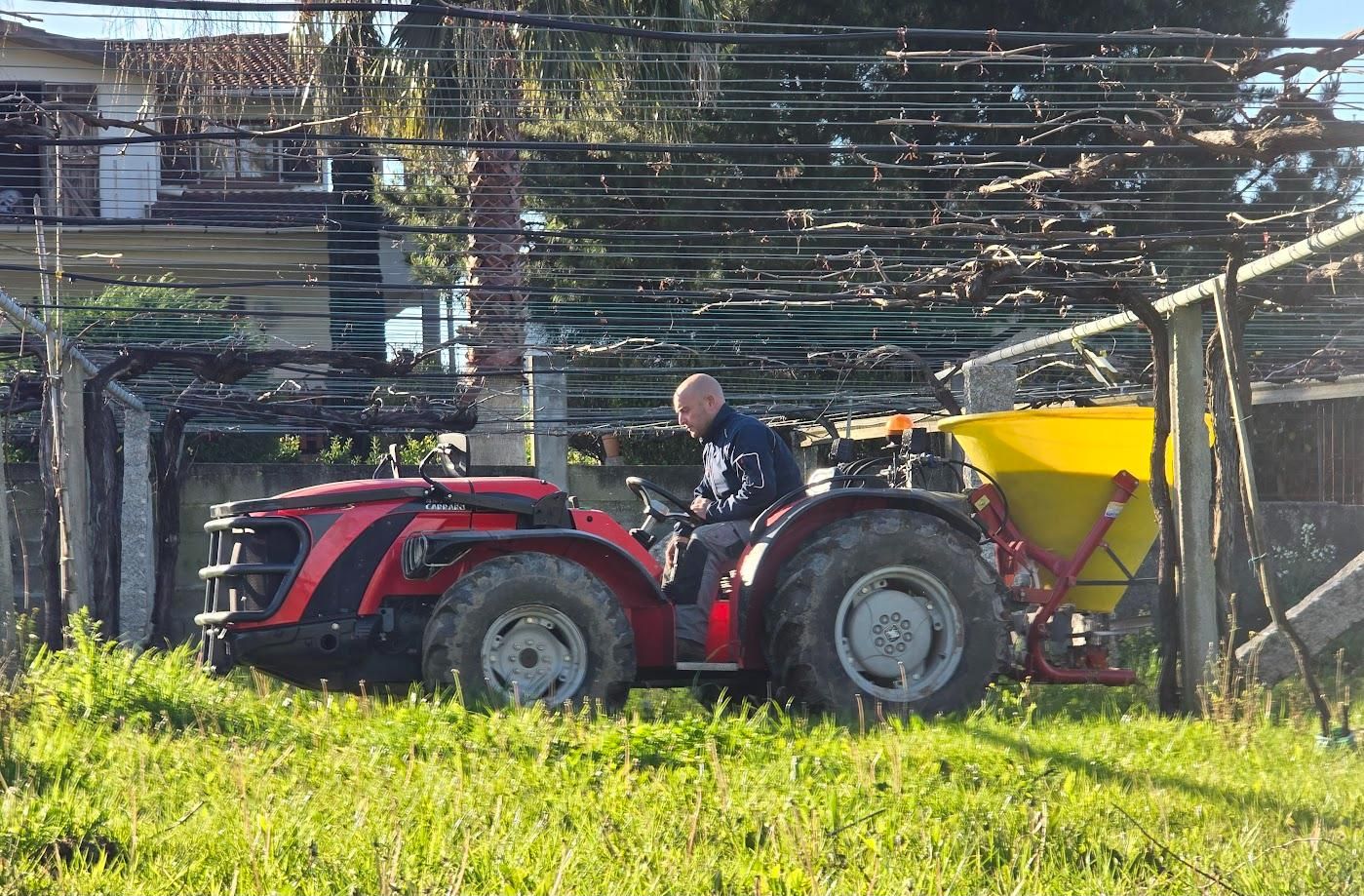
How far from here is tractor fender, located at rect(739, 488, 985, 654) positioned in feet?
23.8

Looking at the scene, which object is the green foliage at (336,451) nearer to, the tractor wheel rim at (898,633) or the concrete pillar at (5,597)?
the concrete pillar at (5,597)

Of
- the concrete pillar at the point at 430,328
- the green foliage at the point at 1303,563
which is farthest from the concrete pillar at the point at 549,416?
the green foliage at the point at 1303,563

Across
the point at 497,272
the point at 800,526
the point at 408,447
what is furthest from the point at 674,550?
the point at 408,447

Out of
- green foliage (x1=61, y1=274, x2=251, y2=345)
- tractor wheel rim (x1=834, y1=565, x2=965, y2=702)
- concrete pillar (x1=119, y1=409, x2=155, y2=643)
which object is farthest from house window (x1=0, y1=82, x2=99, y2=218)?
tractor wheel rim (x1=834, y1=565, x2=965, y2=702)

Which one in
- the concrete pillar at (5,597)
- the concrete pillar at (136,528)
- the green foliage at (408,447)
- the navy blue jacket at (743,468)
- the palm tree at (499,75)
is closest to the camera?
the navy blue jacket at (743,468)

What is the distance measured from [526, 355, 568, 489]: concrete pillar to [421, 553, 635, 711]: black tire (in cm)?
643

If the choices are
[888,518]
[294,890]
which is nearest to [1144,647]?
[888,518]

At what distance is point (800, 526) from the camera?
7473 mm

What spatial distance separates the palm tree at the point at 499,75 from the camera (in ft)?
40.7

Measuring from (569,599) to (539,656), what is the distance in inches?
13.0

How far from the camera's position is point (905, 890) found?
165 inches

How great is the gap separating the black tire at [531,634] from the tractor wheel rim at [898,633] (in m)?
1.14

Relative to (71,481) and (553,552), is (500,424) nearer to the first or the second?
(71,481)

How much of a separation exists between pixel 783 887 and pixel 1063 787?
1547mm
